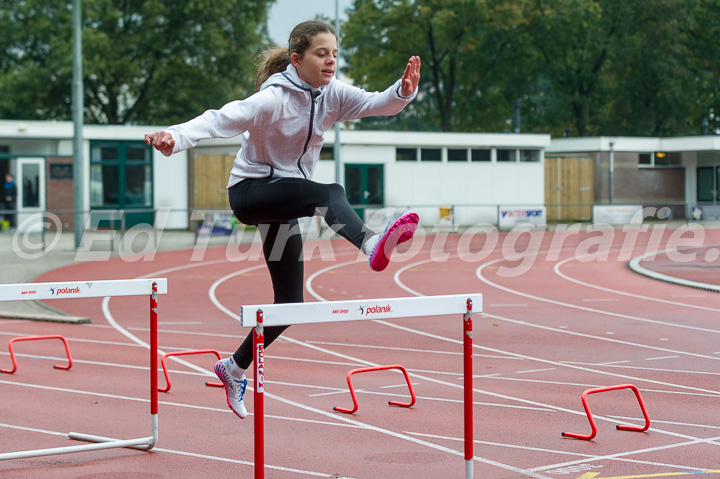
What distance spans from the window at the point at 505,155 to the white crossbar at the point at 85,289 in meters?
34.3

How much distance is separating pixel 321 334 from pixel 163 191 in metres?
23.5

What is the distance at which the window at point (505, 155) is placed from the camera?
39281 mm

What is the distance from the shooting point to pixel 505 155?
3944 cm

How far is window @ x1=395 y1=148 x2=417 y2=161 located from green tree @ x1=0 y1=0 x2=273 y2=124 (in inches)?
461

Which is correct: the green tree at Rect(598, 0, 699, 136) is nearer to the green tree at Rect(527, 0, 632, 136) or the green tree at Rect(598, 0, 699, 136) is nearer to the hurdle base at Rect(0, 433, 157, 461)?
the green tree at Rect(527, 0, 632, 136)

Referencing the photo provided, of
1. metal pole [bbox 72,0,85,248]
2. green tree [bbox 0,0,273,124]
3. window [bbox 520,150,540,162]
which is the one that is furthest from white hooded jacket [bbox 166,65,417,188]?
green tree [bbox 0,0,273,124]

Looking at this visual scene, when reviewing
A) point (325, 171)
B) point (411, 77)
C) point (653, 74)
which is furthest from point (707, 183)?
point (411, 77)

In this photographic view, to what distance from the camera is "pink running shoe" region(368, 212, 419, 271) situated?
14.1 ft

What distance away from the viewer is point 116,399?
807cm

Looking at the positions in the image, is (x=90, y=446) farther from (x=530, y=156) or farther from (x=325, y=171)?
(x=530, y=156)

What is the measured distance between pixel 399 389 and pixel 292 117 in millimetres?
4403

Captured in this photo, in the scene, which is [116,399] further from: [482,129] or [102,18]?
[482,129]

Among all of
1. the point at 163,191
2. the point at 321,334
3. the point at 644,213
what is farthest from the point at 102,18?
the point at 321,334

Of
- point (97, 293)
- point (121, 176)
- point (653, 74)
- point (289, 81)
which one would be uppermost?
point (653, 74)
